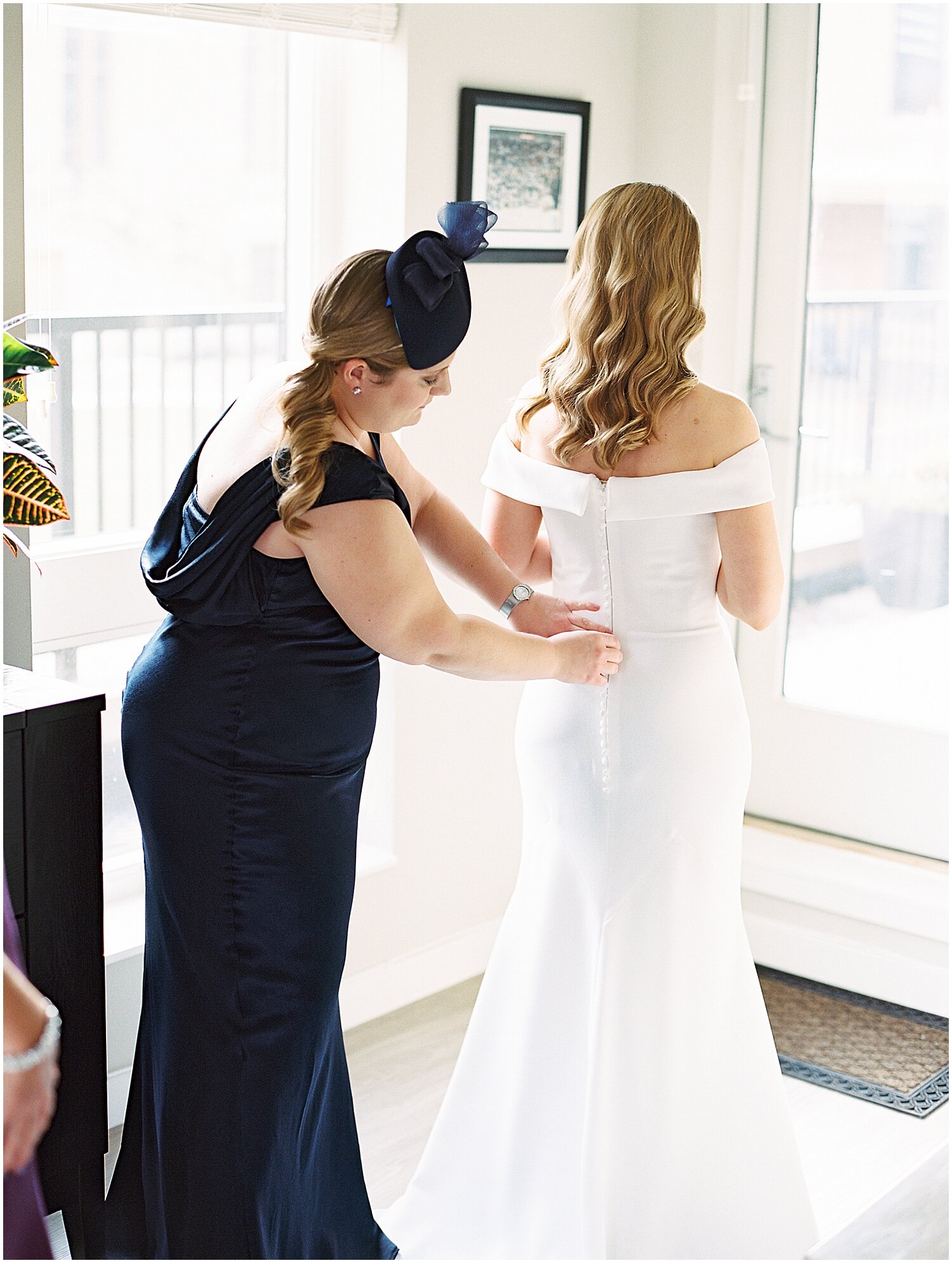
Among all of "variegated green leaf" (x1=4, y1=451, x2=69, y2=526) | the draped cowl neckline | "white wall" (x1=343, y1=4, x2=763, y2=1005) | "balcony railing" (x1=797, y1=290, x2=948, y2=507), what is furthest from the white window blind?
"balcony railing" (x1=797, y1=290, x2=948, y2=507)

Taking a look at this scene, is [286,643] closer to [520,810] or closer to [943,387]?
[520,810]

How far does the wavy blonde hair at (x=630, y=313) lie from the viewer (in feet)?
6.63


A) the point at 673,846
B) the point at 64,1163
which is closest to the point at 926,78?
the point at 673,846

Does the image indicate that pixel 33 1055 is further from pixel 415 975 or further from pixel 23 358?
pixel 415 975

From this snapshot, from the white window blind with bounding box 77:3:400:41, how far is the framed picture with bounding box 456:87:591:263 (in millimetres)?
236

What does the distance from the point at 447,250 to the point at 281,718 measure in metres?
0.67

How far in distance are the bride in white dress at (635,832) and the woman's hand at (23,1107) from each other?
3.92 ft

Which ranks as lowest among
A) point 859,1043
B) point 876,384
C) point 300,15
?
point 859,1043

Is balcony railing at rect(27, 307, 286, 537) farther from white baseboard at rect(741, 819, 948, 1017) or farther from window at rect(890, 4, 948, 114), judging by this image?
white baseboard at rect(741, 819, 948, 1017)

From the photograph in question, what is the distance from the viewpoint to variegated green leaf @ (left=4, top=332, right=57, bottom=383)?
6.31ft

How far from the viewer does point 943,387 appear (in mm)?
3346

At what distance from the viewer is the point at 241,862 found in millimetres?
2025

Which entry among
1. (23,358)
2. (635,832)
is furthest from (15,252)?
(635,832)

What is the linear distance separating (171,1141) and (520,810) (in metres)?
1.55
